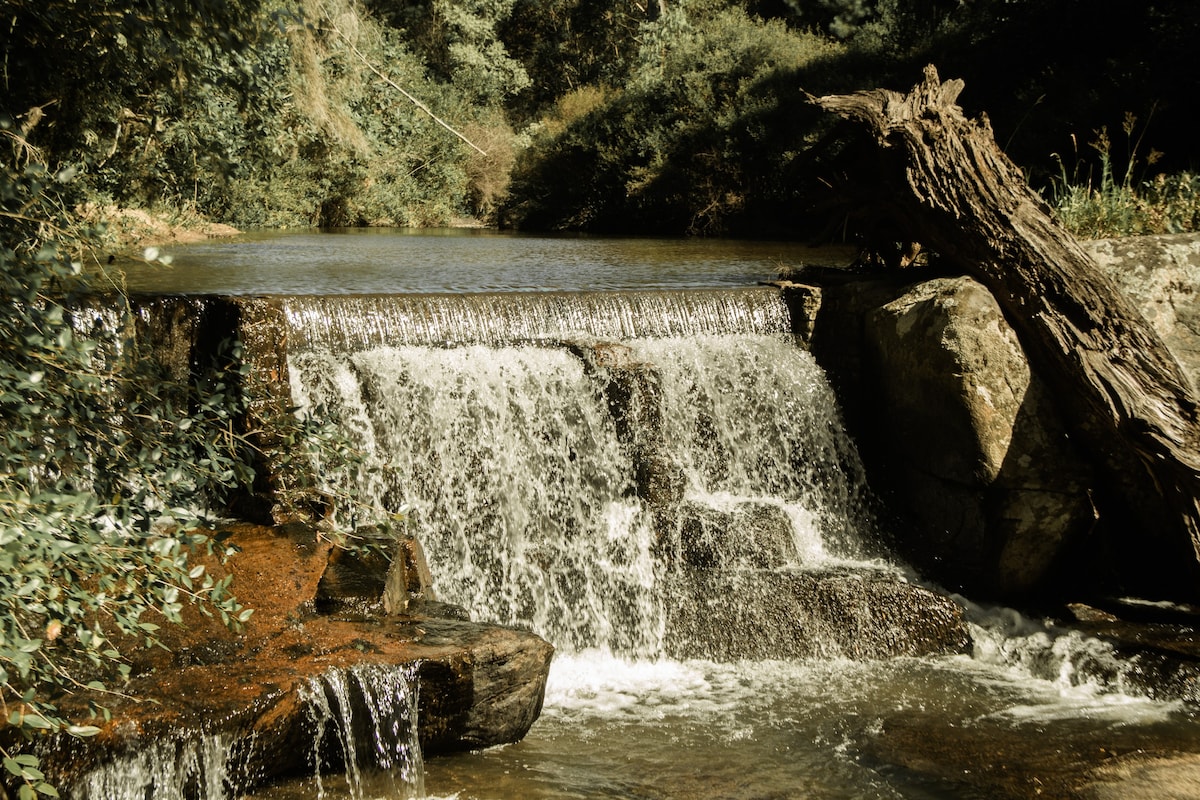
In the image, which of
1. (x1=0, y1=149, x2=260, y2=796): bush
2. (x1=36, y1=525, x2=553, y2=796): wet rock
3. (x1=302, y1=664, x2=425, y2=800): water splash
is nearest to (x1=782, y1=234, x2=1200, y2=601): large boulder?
(x1=36, y1=525, x2=553, y2=796): wet rock

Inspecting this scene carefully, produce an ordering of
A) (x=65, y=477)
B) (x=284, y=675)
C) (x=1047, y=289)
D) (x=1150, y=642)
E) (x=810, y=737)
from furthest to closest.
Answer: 1. (x=1047, y=289)
2. (x=1150, y=642)
3. (x=810, y=737)
4. (x=284, y=675)
5. (x=65, y=477)

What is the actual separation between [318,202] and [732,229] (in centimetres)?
897

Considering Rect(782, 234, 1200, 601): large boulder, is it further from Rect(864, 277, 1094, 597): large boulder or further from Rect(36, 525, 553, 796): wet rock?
Rect(36, 525, 553, 796): wet rock

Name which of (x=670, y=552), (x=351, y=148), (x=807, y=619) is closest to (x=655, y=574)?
(x=670, y=552)

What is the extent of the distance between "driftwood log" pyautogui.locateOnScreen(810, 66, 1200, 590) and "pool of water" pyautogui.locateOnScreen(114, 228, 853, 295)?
2.50 meters

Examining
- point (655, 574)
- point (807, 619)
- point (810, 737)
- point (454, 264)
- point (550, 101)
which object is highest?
point (550, 101)

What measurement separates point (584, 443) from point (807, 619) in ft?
6.47

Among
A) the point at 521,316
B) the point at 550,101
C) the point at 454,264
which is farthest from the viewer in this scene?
the point at 550,101

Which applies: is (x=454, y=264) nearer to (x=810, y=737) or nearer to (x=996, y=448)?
(x=996, y=448)

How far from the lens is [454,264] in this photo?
1241 centimetres

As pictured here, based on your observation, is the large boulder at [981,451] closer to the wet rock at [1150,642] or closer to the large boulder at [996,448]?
the large boulder at [996,448]

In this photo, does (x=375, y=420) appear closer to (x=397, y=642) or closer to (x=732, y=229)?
(x=397, y=642)

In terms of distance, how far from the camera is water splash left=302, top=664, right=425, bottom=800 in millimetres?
4250

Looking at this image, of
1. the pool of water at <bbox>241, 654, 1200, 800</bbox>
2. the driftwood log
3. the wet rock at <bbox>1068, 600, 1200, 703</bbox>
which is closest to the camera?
the pool of water at <bbox>241, 654, 1200, 800</bbox>
